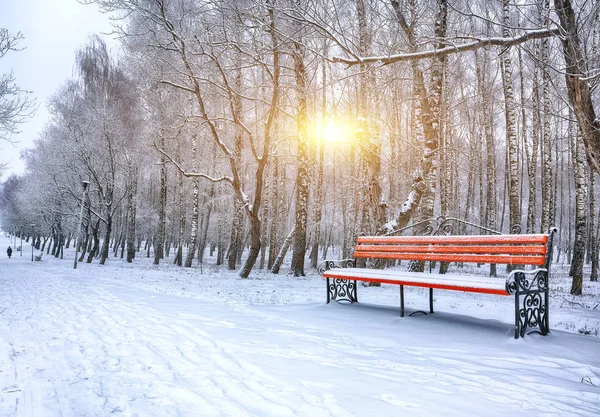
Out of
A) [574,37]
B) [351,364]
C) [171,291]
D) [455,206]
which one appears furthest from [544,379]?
[455,206]

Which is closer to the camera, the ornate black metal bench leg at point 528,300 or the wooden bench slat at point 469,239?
the ornate black metal bench leg at point 528,300

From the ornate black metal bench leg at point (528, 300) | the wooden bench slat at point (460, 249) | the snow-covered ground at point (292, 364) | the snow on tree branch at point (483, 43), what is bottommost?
the snow-covered ground at point (292, 364)

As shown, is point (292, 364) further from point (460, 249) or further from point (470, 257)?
point (460, 249)

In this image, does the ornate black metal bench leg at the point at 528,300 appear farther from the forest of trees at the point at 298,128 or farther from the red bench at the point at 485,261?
the forest of trees at the point at 298,128

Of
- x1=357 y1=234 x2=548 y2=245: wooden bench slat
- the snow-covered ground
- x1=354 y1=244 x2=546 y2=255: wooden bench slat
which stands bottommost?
the snow-covered ground

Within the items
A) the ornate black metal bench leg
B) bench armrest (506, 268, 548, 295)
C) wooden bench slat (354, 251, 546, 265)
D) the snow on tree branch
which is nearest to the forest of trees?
the snow on tree branch

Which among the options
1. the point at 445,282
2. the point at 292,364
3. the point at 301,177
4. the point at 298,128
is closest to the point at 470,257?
the point at 445,282

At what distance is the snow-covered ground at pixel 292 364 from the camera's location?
7.54 ft

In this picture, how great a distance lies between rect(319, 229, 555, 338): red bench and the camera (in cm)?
377

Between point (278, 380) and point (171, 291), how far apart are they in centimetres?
620

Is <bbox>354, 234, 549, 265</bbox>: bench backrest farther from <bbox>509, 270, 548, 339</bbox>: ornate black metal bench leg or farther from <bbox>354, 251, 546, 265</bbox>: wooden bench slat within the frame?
A: <bbox>509, 270, 548, 339</bbox>: ornate black metal bench leg

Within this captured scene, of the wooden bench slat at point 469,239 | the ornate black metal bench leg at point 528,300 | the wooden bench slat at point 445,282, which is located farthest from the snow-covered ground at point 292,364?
the wooden bench slat at point 469,239

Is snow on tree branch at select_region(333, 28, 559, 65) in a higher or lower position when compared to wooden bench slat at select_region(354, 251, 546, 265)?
higher

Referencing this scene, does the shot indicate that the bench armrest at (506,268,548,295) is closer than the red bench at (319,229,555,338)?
Yes
